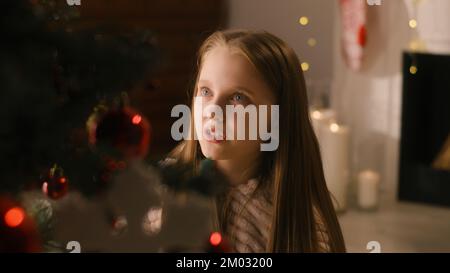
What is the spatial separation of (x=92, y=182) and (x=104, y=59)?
86 millimetres

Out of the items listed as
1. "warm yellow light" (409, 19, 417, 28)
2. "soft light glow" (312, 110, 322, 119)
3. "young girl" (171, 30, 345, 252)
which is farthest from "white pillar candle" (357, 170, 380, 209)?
"young girl" (171, 30, 345, 252)

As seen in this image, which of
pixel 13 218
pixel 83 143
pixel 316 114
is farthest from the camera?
pixel 316 114

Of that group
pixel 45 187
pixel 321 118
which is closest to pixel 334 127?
pixel 321 118

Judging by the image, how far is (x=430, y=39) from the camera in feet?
8.45

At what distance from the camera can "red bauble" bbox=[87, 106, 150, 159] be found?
0.54 m

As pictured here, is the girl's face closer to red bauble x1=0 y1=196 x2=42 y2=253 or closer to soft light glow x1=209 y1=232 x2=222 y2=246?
soft light glow x1=209 y1=232 x2=222 y2=246

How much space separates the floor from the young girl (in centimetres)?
128

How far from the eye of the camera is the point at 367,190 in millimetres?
2447

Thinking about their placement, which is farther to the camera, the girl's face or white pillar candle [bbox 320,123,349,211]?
white pillar candle [bbox 320,123,349,211]

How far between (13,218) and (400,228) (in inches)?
Answer: 84.8

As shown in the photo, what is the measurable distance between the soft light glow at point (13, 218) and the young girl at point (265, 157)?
0.38 m

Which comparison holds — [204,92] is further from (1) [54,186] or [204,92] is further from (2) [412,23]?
(2) [412,23]
